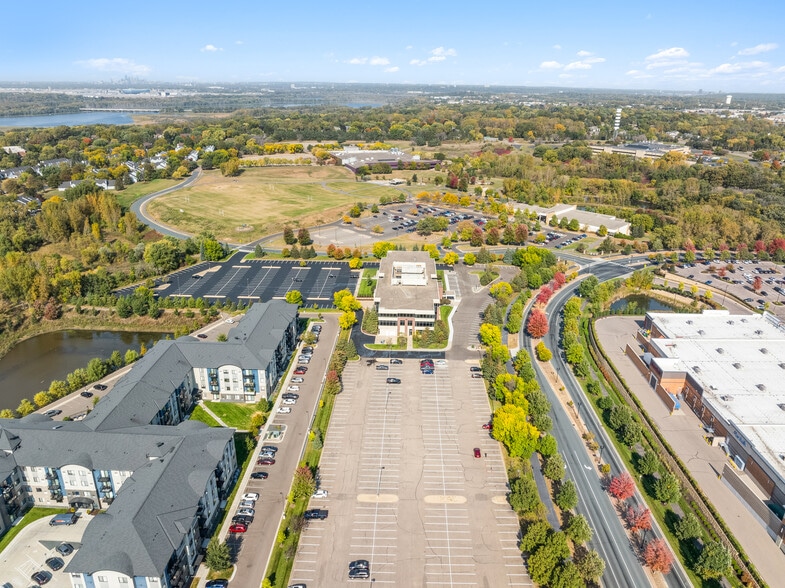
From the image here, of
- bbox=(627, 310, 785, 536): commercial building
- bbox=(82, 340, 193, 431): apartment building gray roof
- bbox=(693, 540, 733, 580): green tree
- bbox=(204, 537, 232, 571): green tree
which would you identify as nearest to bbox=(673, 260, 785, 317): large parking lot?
bbox=(627, 310, 785, 536): commercial building

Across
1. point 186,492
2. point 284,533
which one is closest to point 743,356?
point 284,533

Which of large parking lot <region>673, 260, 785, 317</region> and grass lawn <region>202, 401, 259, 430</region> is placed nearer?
grass lawn <region>202, 401, 259, 430</region>

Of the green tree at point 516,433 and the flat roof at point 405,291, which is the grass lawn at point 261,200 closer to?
the flat roof at point 405,291

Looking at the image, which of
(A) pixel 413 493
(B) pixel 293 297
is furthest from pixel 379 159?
(A) pixel 413 493

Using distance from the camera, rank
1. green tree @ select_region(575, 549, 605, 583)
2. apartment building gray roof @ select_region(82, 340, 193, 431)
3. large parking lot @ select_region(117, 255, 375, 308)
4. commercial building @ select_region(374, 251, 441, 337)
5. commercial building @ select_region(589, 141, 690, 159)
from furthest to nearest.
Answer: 1. commercial building @ select_region(589, 141, 690, 159)
2. large parking lot @ select_region(117, 255, 375, 308)
3. commercial building @ select_region(374, 251, 441, 337)
4. apartment building gray roof @ select_region(82, 340, 193, 431)
5. green tree @ select_region(575, 549, 605, 583)

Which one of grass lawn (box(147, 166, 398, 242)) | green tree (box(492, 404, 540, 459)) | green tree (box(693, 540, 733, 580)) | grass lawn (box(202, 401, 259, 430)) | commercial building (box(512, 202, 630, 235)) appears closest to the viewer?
green tree (box(693, 540, 733, 580))

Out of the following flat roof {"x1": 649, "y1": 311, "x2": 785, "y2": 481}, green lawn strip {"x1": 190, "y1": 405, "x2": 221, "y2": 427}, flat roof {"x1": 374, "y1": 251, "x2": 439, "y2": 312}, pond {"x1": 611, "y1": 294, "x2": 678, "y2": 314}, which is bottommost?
pond {"x1": 611, "y1": 294, "x2": 678, "y2": 314}

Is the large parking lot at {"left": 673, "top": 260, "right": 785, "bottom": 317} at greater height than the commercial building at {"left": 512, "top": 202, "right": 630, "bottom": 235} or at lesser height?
lesser

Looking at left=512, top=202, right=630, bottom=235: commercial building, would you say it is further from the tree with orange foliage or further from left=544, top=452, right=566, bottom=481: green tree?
the tree with orange foliage

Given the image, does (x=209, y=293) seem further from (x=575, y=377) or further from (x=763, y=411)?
(x=763, y=411)
